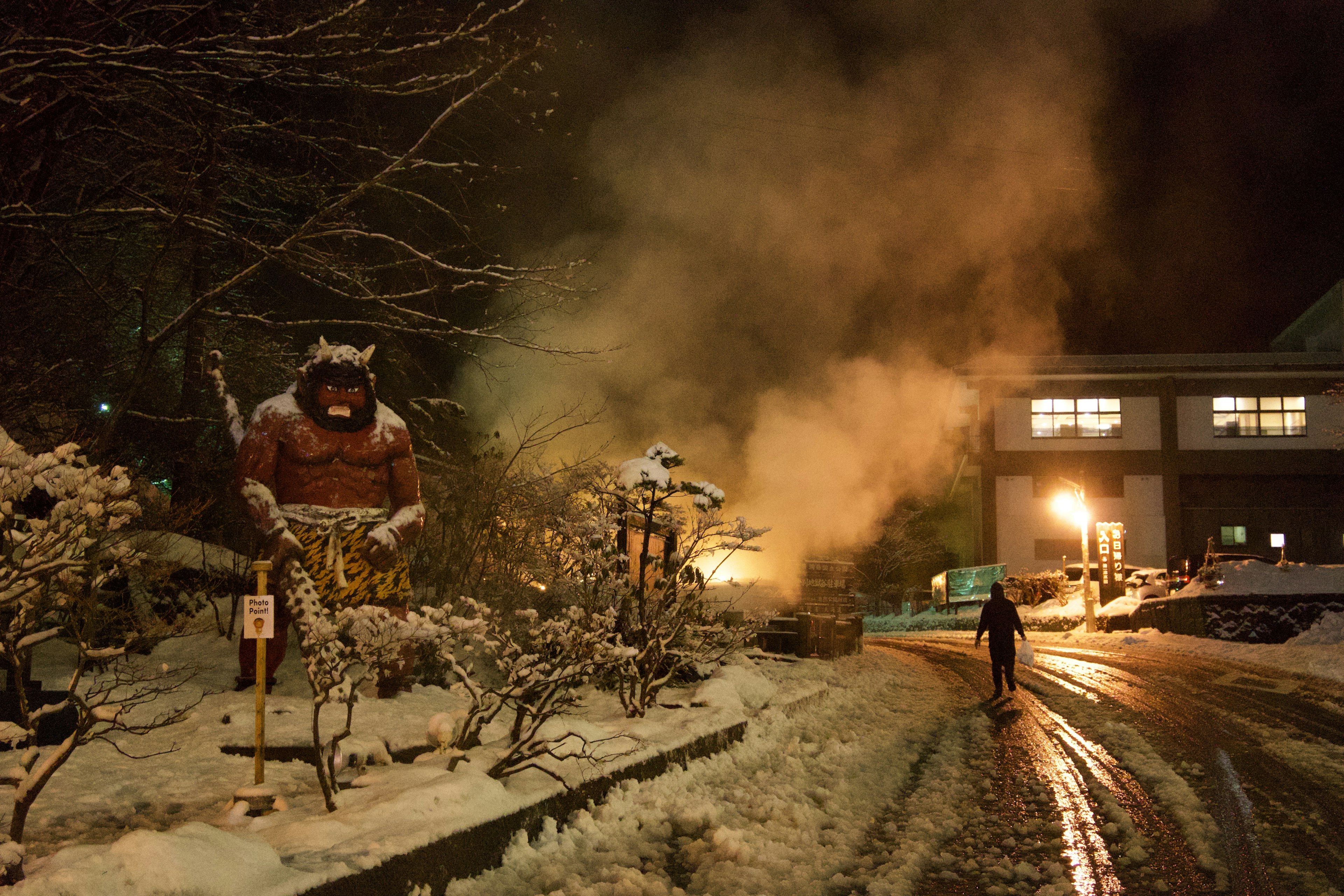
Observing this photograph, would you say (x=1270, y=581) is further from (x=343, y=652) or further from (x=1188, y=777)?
(x=343, y=652)

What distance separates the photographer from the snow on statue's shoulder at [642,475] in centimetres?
952

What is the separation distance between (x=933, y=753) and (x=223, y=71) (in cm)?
745

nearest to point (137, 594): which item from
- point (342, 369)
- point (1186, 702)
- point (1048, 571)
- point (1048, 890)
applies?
point (342, 369)

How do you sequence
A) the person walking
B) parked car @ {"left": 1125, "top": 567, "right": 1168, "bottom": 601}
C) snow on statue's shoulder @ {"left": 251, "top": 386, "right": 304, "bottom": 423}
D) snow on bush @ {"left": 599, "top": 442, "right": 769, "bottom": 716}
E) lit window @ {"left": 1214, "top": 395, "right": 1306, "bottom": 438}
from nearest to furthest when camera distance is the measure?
snow on statue's shoulder @ {"left": 251, "top": 386, "right": 304, "bottom": 423}
snow on bush @ {"left": 599, "top": 442, "right": 769, "bottom": 716}
the person walking
parked car @ {"left": 1125, "top": 567, "right": 1168, "bottom": 601}
lit window @ {"left": 1214, "top": 395, "right": 1306, "bottom": 438}

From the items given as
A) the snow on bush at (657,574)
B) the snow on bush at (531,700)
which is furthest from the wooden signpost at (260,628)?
the snow on bush at (657,574)

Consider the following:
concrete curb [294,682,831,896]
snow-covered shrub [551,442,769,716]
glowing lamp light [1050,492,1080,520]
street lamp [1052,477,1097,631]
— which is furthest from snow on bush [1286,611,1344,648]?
glowing lamp light [1050,492,1080,520]

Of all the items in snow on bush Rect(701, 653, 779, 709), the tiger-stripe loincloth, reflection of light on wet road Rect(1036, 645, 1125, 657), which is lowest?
reflection of light on wet road Rect(1036, 645, 1125, 657)

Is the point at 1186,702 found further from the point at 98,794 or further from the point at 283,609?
the point at 98,794

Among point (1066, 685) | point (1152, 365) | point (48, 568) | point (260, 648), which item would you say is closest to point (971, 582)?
point (1152, 365)

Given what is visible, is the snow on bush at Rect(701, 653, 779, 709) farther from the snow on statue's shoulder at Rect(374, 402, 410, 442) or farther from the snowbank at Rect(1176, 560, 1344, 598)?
the snowbank at Rect(1176, 560, 1344, 598)

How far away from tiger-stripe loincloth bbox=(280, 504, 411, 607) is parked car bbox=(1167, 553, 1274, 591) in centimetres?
2076

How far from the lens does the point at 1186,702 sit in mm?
10062

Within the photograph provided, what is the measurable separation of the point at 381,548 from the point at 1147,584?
73.3 ft

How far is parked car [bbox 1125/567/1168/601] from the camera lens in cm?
2216
